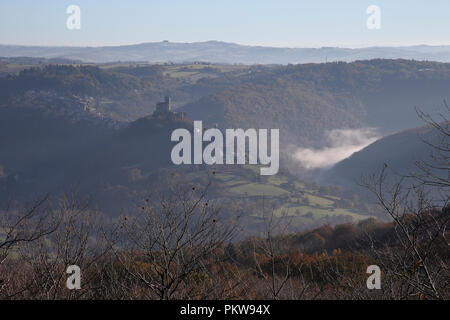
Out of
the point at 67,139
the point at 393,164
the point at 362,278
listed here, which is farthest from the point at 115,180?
the point at 362,278

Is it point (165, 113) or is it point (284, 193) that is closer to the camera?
point (284, 193)

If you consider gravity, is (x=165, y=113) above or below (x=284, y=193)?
above

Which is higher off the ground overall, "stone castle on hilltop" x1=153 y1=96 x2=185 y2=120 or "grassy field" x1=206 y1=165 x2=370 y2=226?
"stone castle on hilltop" x1=153 y1=96 x2=185 y2=120

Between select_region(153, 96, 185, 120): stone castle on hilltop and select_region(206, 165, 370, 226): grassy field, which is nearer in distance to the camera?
select_region(206, 165, 370, 226): grassy field

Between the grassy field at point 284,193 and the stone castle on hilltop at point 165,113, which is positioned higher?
the stone castle on hilltop at point 165,113

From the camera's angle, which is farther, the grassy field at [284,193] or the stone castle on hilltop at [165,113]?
the stone castle on hilltop at [165,113]

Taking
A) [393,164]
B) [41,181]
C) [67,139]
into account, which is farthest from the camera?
[67,139]

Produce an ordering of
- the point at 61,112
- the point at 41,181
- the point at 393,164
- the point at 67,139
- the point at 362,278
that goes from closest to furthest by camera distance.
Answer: the point at 362,278 < the point at 393,164 < the point at 41,181 < the point at 67,139 < the point at 61,112
